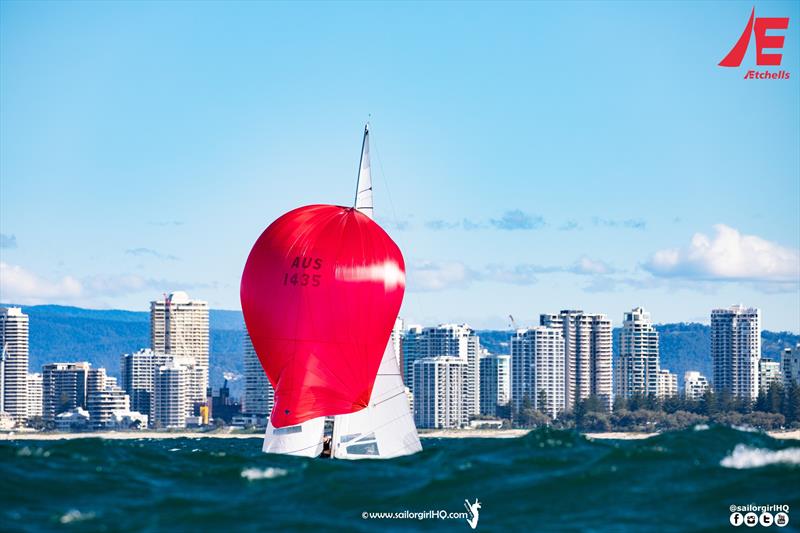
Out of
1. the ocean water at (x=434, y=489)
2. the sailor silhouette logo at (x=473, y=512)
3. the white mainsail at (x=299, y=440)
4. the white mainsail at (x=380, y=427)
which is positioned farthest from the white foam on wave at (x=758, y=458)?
the white mainsail at (x=299, y=440)

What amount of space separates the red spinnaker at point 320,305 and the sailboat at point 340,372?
0.04 meters

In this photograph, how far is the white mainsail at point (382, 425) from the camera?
168 ft

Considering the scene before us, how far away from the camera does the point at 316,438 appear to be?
51031 millimetres

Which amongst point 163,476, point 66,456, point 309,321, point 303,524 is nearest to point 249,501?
point 303,524

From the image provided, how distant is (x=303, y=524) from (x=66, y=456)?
13867mm

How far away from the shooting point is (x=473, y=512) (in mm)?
34438

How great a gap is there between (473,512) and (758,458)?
9539mm

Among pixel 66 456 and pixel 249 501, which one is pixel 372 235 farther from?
pixel 249 501

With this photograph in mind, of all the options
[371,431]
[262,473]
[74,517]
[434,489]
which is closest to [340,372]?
[371,431]

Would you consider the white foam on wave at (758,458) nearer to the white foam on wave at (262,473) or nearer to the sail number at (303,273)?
the white foam on wave at (262,473)

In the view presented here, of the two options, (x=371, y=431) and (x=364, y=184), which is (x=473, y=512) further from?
(x=364, y=184)

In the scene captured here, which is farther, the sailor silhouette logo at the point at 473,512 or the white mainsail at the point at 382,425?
the white mainsail at the point at 382,425

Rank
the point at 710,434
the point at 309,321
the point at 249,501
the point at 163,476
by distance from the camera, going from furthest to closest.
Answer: the point at 309,321 → the point at 710,434 → the point at 163,476 → the point at 249,501

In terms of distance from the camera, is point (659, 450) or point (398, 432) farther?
point (398, 432)
